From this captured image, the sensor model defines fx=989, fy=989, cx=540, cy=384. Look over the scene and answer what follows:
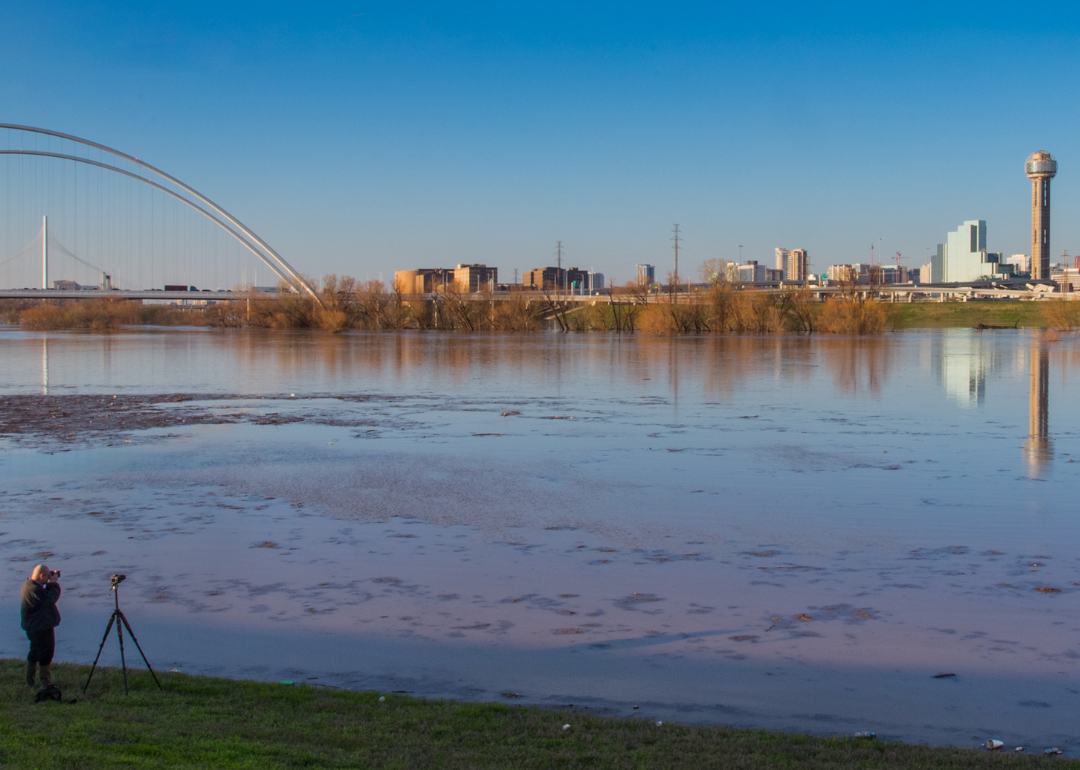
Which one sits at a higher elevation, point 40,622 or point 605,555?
point 40,622

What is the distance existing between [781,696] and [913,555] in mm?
4331

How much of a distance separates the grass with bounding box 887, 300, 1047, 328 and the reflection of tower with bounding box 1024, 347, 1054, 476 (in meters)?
73.2

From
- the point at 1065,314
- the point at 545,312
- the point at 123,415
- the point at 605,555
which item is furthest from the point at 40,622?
the point at 545,312

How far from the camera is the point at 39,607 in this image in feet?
22.2

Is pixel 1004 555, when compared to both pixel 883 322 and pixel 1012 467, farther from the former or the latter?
pixel 883 322

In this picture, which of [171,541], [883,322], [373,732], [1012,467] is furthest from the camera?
[883,322]

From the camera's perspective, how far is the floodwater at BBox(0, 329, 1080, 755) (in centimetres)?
716

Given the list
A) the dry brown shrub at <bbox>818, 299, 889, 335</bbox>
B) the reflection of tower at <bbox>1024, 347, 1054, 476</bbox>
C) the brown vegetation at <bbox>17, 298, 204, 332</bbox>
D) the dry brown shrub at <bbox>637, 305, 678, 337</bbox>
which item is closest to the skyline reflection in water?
the reflection of tower at <bbox>1024, 347, 1054, 476</bbox>

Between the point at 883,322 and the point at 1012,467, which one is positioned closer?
the point at 1012,467

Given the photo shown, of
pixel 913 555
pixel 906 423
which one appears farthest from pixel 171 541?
pixel 906 423

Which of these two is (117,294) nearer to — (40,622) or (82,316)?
(82,316)

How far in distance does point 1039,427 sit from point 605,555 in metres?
14.2

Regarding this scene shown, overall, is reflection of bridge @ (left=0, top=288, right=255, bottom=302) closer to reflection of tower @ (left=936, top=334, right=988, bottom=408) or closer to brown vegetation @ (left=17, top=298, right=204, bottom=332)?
brown vegetation @ (left=17, top=298, right=204, bottom=332)

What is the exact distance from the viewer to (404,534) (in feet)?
38.6
